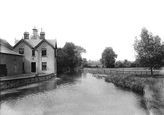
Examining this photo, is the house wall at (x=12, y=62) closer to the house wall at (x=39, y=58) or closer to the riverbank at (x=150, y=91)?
the house wall at (x=39, y=58)

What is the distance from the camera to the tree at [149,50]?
109 ft

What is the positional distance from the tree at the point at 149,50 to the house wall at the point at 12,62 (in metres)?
27.7

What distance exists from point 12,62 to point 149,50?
98.7ft

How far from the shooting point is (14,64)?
92.1 feet

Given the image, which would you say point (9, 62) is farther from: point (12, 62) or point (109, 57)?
point (109, 57)

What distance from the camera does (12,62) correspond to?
2728 centimetres

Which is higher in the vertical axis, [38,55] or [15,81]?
[38,55]

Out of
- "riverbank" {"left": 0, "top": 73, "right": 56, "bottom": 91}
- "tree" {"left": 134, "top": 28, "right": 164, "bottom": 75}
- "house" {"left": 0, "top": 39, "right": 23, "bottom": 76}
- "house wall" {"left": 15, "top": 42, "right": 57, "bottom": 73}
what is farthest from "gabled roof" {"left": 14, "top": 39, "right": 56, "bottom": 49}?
"tree" {"left": 134, "top": 28, "right": 164, "bottom": 75}

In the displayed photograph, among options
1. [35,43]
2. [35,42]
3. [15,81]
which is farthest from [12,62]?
[35,42]

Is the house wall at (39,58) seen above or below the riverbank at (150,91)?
above

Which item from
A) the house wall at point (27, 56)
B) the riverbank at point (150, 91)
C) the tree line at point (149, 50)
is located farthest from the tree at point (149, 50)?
the house wall at point (27, 56)

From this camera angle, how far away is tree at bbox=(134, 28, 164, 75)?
3322cm

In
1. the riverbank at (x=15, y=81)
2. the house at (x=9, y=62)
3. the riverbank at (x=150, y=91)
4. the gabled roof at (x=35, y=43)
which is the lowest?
the riverbank at (x=150, y=91)

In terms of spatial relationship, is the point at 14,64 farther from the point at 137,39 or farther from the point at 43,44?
the point at 137,39
